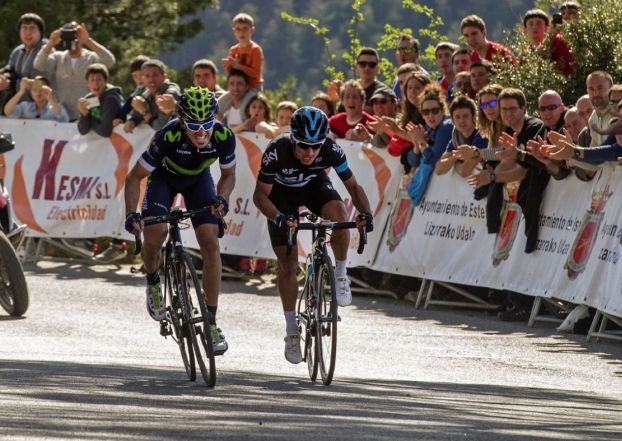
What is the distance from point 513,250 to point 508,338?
4.93 ft

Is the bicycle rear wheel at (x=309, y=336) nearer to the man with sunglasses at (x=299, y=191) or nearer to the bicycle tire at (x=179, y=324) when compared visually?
the man with sunglasses at (x=299, y=191)

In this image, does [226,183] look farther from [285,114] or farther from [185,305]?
[285,114]

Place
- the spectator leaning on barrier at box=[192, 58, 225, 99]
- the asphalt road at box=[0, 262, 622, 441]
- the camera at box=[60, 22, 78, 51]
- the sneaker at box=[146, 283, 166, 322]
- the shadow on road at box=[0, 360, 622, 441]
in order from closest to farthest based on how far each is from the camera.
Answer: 1. the shadow on road at box=[0, 360, 622, 441]
2. the asphalt road at box=[0, 262, 622, 441]
3. the sneaker at box=[146, 283, 166, 322]
4. the spectator leaning on barrier at box=[192, 58, 225, 99]
5. the camera at box=[60, 22, 78, 51]

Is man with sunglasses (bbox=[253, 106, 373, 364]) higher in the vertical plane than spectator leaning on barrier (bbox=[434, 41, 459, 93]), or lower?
lower

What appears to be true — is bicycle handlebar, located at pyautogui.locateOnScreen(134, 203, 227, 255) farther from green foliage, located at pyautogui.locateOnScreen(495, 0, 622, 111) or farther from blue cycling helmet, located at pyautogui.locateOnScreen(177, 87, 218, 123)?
green foliage, located at pyautogui.locateOnScreen(495, 0, 622, 111)

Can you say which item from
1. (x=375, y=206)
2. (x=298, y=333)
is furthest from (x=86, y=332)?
(x=375, y=206)

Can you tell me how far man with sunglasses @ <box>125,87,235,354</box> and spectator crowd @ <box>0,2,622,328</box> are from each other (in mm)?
3847

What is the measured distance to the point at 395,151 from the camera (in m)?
17.8

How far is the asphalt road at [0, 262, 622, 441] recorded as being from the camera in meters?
8.55

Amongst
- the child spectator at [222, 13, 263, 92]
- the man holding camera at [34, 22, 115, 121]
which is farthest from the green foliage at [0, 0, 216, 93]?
the child spectator at [222, 13, 263, 92]

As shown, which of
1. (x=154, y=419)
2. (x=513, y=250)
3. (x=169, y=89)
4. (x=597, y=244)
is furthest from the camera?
(x=169, y=89)

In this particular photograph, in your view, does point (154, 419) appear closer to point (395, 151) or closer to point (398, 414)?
point (398, 414)

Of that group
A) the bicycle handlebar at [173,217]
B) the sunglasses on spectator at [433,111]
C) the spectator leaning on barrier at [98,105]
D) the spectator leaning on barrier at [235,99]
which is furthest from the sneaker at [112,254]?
the bicycle handlebar at [173,217]

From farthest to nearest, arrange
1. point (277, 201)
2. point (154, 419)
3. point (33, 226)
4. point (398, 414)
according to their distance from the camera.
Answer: point (33, 226) < point (277, 201) < point (398, 414) < point (154, 419)
